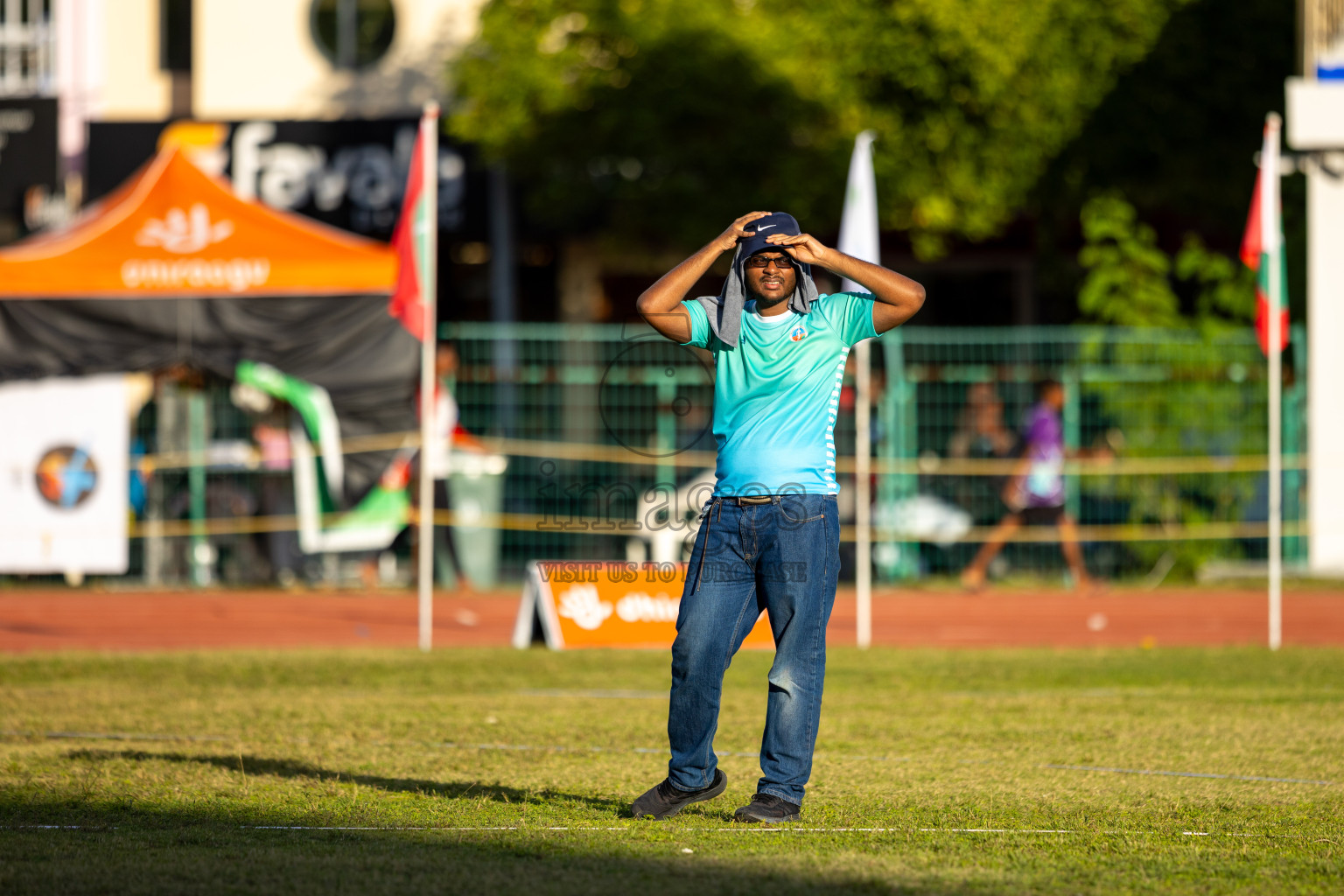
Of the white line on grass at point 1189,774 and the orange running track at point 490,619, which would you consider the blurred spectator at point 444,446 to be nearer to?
the orange running track at point 490,619

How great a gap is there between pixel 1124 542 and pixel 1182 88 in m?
6.68

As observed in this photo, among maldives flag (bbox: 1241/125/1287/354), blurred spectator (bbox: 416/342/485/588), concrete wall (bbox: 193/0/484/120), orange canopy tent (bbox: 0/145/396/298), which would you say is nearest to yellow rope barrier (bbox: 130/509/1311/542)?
blurred spectator (bbox: 416/342/485/588)

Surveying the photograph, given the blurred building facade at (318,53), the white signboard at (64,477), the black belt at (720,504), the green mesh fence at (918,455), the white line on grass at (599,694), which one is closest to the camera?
the black belt at (720,504)

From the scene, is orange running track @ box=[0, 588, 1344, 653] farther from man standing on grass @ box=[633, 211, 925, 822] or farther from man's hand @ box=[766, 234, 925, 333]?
man's hand @ box=[766, 234, 925, 333]

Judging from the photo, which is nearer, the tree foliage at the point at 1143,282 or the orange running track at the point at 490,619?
the orange running track at the point at 490,619

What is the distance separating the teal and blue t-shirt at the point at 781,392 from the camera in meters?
6.00

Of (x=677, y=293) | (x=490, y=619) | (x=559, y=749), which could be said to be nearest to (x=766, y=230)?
(x=677, y=293)

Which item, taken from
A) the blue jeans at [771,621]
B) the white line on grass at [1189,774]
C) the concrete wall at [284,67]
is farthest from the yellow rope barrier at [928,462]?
the blue jeans at [771,621]

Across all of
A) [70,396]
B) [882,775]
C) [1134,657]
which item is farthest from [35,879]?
[70,396]

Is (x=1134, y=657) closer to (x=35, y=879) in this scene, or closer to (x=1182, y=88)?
(x=35, y=879)

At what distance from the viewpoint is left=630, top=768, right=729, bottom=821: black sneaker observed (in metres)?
6.06

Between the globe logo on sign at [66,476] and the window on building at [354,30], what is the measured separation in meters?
10.6

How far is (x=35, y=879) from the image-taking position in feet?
16.8

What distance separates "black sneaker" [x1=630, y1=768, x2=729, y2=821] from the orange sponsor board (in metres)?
5.90
